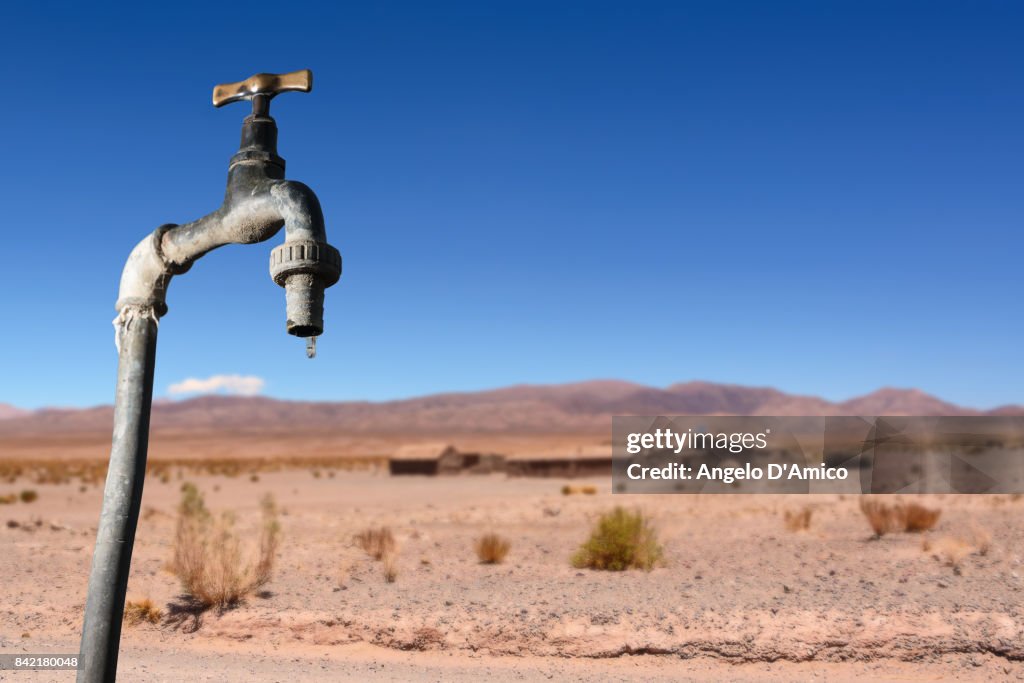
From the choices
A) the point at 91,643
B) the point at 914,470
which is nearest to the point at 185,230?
the point at 91,643

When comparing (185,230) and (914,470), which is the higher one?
(185,230)

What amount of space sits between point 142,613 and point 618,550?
19.1 feet

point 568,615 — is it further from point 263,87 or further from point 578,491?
point 578,491

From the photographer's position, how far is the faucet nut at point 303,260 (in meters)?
3.81

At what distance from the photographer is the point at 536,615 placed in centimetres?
780

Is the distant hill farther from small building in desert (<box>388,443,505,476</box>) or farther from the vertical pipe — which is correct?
the vertical pipe

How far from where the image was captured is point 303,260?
12.5ft

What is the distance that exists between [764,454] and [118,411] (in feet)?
140

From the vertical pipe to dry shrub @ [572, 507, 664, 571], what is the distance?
770 cm

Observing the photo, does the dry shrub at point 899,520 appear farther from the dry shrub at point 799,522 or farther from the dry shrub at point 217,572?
the dry shrub at point 217,572

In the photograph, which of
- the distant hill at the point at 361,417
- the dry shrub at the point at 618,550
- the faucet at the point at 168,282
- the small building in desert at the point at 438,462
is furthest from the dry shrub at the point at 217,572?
the distant hill at the point at 361,417

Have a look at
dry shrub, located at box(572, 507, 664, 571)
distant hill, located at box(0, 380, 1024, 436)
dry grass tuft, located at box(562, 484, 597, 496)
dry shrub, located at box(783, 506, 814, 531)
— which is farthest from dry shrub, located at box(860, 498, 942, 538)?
distant hill, located at box(0, 380, 1024, 436)

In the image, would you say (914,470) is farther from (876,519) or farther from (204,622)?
(204,622)

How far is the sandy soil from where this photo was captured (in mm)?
7023
